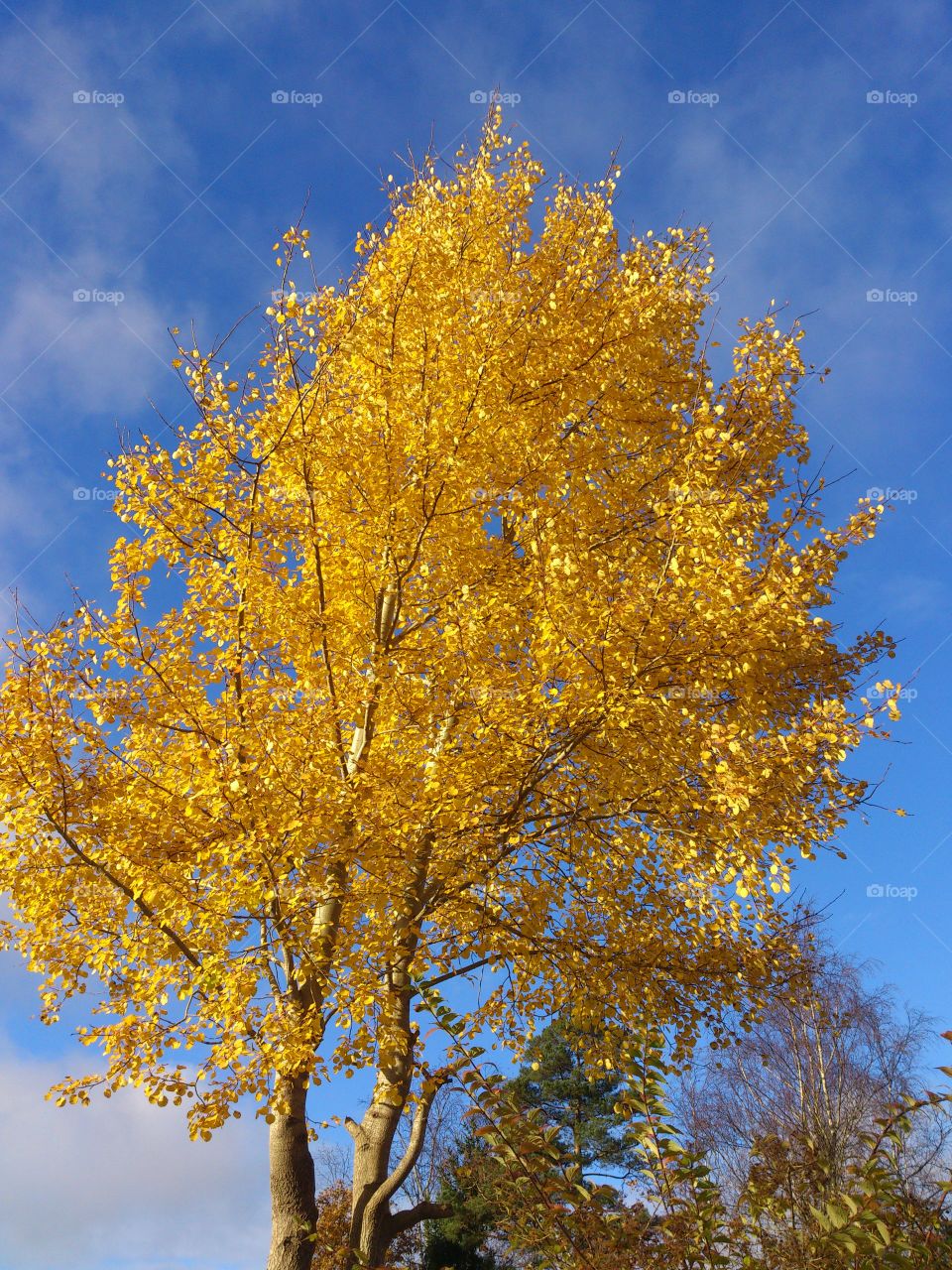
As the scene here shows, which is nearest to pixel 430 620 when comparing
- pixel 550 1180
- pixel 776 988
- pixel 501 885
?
pixel 501 885

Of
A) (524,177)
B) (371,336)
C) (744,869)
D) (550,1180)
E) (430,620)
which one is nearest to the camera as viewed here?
(550,1180)

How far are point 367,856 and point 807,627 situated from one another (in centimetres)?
367

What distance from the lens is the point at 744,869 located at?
222 inches

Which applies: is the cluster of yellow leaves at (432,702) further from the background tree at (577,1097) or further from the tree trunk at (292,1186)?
the background tree at (577,1097)

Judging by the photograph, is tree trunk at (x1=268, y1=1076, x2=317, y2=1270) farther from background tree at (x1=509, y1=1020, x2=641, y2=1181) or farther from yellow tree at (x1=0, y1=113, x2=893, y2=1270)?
background tree at (x1=509, y1=1020, x2=641, y2=1181)

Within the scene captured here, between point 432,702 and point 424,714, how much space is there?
0.11 meters

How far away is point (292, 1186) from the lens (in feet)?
21.8

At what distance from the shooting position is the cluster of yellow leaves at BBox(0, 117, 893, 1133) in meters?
5.70

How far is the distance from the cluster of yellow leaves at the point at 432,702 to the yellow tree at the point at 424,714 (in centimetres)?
3

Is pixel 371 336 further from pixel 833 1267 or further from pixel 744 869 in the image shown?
pixel 833 1267

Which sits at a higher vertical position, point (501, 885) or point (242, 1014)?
point (501, 885)

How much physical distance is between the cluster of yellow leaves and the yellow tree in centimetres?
3

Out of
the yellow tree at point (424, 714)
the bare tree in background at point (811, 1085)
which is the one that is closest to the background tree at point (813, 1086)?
the bare tree in background at point (811, 1085)

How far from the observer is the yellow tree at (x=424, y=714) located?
5.70 meters
